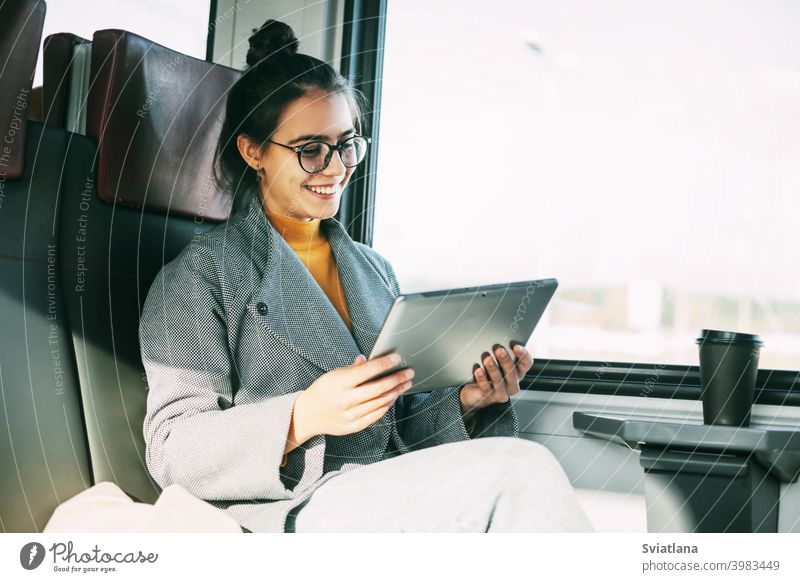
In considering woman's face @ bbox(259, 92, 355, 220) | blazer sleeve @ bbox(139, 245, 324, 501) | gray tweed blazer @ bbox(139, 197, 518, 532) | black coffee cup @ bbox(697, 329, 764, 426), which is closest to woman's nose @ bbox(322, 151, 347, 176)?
woman's face @ bbox(259, 92, 355, 220)

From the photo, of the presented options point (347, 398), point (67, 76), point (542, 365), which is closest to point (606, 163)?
point (542, 365)

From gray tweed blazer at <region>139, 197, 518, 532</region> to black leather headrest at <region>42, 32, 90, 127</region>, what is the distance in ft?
0.81

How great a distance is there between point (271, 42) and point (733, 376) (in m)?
0.77

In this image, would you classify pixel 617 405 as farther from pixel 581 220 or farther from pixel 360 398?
pixel 360 398

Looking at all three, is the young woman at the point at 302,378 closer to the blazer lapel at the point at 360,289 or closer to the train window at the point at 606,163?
the blazer lapel at the point at 360,289

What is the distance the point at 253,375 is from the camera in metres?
0.97

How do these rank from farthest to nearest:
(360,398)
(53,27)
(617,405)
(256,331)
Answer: (617,405) → (53,27) → (256,331) → (360,398)

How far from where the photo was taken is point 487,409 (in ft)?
3.72

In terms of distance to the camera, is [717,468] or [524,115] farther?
[524,115]

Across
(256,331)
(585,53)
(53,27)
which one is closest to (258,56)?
(53,27)

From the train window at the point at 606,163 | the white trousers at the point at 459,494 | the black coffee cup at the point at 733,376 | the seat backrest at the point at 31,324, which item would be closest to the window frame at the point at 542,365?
the train window at the point at 606,163

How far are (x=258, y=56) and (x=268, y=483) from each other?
1.94 feet

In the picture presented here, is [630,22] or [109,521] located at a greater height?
[630,22]

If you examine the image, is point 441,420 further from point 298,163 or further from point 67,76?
point 67,76
